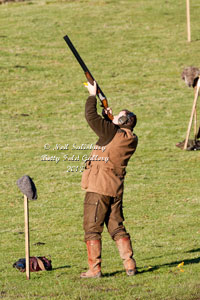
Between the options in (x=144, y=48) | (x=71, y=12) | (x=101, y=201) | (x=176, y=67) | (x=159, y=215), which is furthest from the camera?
(x=71, y=12)

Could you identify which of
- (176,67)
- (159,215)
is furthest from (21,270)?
(176,67)

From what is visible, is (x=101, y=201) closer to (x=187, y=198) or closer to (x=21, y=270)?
(x=21, y=270)

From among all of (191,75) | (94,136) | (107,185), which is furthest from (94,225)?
(94,136)

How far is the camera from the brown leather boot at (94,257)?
9.72 meters

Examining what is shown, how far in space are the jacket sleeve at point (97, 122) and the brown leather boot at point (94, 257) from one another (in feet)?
5.13

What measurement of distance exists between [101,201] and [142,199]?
740cm

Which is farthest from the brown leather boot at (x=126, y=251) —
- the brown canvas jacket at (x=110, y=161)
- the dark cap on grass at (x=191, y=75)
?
the dark cap on grass at (x=191, y=75)

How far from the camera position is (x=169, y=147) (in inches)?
879

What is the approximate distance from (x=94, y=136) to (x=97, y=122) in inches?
542

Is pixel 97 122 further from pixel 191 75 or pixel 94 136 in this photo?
pixel 94 136

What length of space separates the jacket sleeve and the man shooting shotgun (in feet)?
0.05

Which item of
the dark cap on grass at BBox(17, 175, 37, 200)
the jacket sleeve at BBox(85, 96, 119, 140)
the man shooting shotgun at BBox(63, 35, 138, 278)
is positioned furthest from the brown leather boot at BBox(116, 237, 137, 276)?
the jacket sleeve at BBox(85, 96, 119, 140)

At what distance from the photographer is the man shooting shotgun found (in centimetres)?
972

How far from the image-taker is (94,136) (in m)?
23.1
